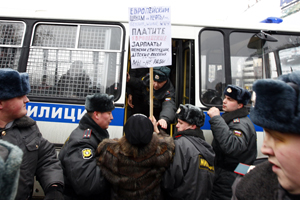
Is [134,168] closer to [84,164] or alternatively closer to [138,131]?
[138,131]

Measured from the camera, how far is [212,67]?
3.24m

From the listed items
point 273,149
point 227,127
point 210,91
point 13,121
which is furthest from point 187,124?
point 13,121

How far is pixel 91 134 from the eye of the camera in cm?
212

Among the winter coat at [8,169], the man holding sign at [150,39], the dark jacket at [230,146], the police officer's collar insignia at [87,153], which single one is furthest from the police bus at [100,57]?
the winter coat at [8,169]

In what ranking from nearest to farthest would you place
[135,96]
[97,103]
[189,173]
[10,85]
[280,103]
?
[280,103] → [10,85] → [189,173] → [97,103] → [135,96]

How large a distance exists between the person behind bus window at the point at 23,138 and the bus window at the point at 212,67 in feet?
7.85

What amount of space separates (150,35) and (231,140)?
5.96 ft

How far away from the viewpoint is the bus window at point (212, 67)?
10.5 ft

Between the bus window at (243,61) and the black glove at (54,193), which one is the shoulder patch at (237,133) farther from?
the black glove at (54,193)

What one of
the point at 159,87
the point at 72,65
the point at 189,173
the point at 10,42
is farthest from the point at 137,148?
the point at 10,42

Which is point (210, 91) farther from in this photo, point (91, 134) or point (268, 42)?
point (91, 134)

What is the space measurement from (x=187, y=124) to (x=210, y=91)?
1.08 metres

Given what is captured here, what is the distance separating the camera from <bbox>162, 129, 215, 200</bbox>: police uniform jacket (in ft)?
6.21

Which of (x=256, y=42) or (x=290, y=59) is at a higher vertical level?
(x=256, y=42)
